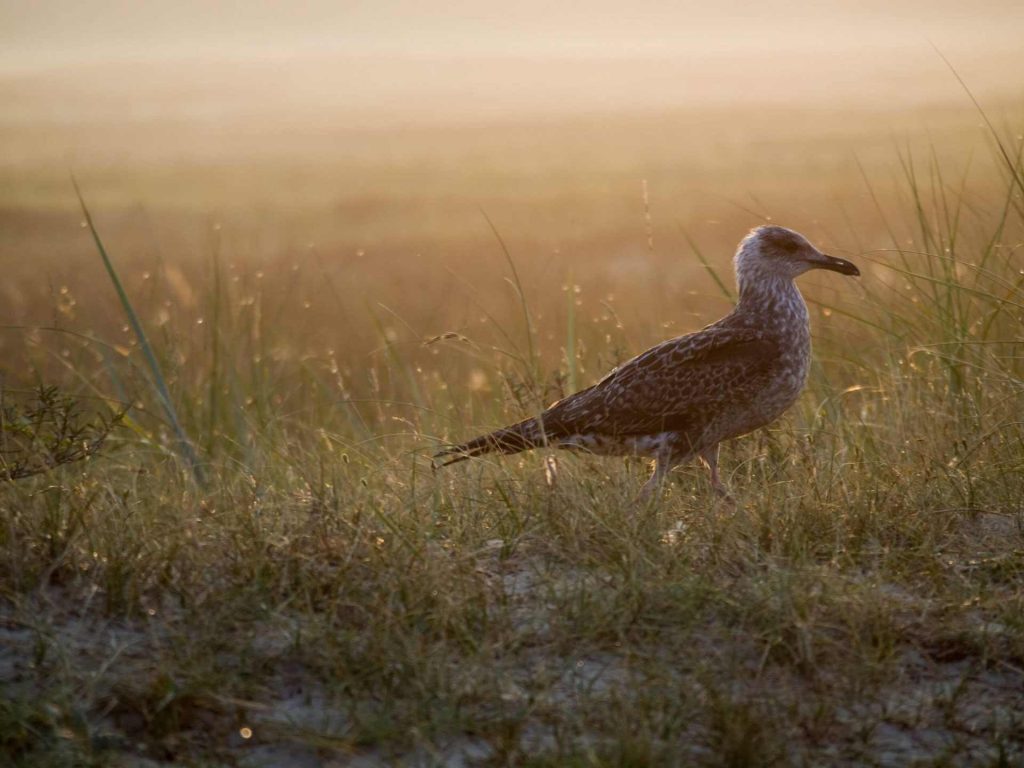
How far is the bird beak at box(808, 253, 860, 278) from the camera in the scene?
Answer: 5.72 metres

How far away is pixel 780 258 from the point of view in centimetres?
579

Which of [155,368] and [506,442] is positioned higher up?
[155,368]

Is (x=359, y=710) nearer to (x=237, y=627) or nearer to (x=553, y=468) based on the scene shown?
(x=237, y=627)

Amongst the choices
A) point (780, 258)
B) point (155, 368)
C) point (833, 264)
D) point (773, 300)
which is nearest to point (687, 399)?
point (773, 300)

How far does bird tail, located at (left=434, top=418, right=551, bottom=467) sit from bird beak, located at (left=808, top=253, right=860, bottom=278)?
148cm

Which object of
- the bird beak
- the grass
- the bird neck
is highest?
the bird beak

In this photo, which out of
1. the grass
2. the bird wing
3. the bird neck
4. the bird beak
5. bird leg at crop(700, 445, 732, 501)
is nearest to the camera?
the grass

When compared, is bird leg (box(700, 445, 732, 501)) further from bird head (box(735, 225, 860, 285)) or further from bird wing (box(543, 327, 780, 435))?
bird head (box(735, 225, 860, 285))

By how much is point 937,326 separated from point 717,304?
6.05 metres

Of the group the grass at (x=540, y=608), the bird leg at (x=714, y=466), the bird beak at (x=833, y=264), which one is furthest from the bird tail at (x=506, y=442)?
the bird beak at (x=833, y=264)

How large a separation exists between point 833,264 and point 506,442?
1707 mm

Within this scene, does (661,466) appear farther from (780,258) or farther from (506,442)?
(780,258)

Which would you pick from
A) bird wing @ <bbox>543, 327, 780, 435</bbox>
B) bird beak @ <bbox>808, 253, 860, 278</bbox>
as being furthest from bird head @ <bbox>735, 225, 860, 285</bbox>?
bird wing @ <bbox>543, 327, 780, 435</bbox>

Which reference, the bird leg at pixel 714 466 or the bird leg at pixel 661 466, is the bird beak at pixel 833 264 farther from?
the bird leg at pixel 661 466
